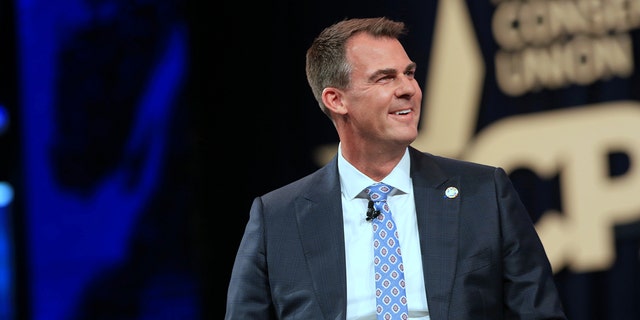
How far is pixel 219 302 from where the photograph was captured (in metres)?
5.20

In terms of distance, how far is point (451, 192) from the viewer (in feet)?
8.32

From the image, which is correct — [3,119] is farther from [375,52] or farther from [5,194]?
[375,52]

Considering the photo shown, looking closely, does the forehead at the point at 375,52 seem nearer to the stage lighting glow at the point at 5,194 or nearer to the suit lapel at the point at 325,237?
the suit lapel at the point at 325,237

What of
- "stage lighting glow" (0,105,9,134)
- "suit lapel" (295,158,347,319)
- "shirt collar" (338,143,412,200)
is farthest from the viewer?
"stage lighting glow" (0,105,9,134)

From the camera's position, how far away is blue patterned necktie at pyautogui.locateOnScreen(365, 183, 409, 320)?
2422mm

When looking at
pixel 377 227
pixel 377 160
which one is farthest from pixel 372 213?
pixel 377 160

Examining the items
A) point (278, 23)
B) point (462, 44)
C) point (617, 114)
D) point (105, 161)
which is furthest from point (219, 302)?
point (617, 114)

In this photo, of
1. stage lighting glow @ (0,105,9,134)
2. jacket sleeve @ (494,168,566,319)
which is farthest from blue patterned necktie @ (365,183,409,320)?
stage lighting glow @ (0,105,9,134)

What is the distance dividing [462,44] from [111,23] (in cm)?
187

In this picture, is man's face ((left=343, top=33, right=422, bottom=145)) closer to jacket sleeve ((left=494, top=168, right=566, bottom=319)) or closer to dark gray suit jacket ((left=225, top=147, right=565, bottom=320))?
dark gray suit jacket ((left=225, top=147, right=565, bottom=320))

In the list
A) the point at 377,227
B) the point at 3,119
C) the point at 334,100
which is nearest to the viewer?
the point at 377,227

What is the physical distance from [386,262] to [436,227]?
148mm

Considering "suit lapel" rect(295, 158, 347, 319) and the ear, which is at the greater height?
the ear

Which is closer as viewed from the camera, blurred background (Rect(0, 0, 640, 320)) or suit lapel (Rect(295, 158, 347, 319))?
suit lapel (Rect(295, 158, 347, 319))
